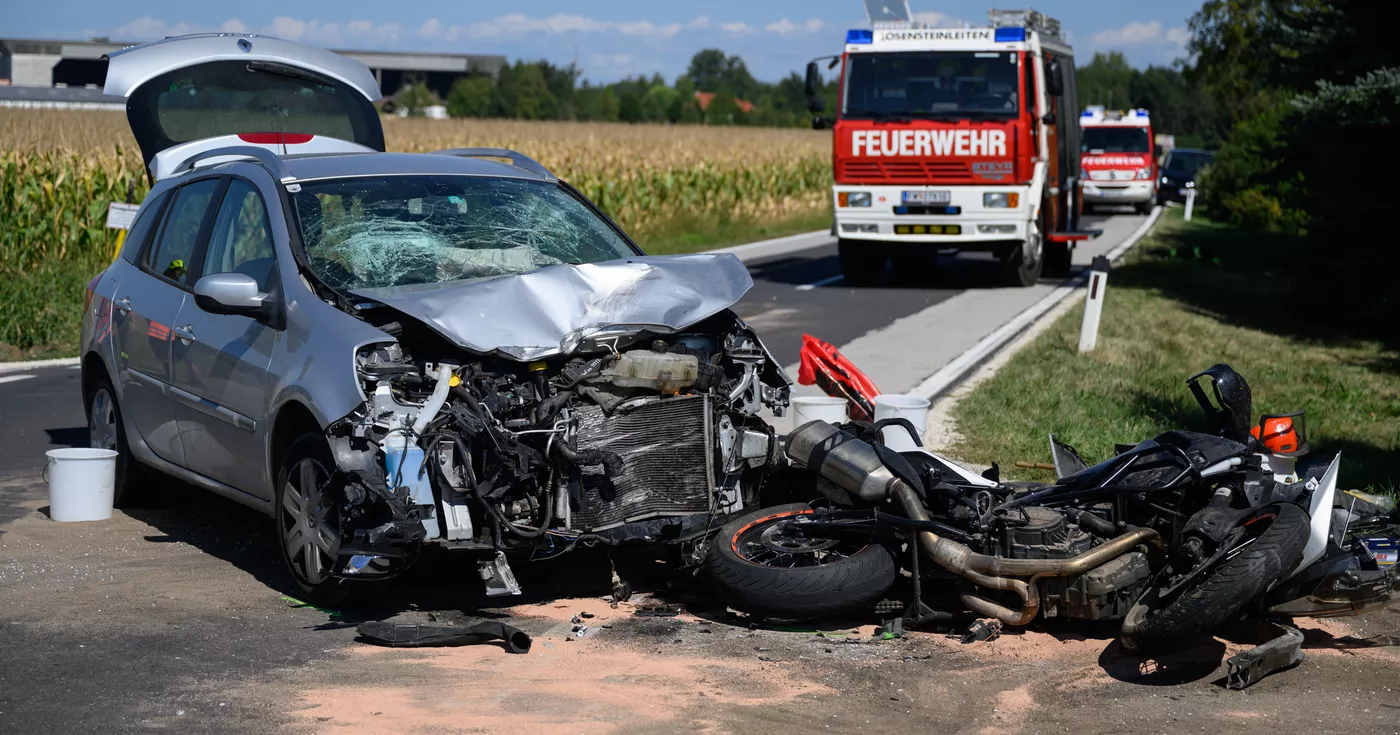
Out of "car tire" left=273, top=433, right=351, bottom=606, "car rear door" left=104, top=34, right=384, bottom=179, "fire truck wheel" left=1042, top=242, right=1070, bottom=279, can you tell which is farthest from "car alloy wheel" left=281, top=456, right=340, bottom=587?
"fire truck wheel" left=1042, top=242, right=1070, bottom=279

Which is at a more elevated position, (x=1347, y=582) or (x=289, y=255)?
(x=289, y=255)

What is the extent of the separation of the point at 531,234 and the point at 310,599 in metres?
2.04

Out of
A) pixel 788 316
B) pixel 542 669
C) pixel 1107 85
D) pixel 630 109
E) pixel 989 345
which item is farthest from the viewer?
pixel 1107 85

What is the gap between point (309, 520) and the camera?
5.80 m

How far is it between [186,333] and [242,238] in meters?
Result: 0.49

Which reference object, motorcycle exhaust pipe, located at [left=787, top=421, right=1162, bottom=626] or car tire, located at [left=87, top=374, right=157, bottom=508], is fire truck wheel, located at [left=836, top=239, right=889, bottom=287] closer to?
car tire, located at [left=87, top=374, right=157, bottom=508]

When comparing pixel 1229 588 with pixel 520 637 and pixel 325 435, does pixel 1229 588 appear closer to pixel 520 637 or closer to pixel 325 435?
pixel 520 637

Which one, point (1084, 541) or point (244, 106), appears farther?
point (244, 106)

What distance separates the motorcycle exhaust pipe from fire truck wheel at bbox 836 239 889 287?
46.9 feet

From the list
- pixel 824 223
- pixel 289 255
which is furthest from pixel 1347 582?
pixel 824 223

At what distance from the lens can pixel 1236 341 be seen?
15.2m

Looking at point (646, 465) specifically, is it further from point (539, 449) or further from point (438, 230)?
point (438, 230)

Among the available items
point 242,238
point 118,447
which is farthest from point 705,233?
point 242,238

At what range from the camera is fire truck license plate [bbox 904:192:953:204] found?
19.0 metres
